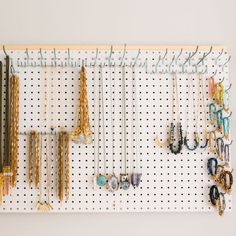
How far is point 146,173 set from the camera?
63.1 inches

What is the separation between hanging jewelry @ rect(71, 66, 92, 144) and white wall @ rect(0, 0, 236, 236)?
0.19 m

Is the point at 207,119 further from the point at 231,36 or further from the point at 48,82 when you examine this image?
the point at 48,82

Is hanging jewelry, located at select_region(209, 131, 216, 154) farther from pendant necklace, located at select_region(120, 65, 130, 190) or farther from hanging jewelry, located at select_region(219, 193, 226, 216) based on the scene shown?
pendant necklace, located at select_region(120, 65, 130, 190)

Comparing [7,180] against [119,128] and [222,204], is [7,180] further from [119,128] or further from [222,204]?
[222,204]

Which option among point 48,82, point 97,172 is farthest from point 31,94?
point 97,172

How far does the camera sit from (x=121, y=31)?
1.67 meters

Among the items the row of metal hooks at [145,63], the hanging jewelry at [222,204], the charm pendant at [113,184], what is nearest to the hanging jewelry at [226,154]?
the hanging jewelry at [222,204]

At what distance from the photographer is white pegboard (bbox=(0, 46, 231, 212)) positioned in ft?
5.20

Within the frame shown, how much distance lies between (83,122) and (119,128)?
15cm

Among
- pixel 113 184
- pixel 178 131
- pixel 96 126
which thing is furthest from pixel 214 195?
pixel 96 126

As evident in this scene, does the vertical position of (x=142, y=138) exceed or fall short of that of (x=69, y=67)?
it falls short

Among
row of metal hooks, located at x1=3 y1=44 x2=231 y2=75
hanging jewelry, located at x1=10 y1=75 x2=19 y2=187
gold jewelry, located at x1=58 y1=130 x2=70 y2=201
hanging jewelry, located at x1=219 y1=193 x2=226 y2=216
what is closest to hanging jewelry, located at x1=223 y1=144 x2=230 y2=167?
hanging jewelry, located at x1=219 y1=193 x2=226 y2=216

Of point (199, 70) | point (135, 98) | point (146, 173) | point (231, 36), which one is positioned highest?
point (231, 36)

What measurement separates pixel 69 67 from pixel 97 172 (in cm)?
42
